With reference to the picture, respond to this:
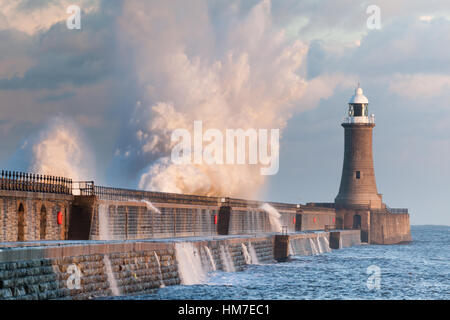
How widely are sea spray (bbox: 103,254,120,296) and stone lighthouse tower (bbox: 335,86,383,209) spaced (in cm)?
8319

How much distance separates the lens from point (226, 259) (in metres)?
51.3

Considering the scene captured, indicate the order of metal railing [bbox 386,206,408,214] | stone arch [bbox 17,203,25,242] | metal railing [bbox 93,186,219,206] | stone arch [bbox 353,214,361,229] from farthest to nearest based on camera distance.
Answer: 1. metal railing [bbox 386,206,408,214]
2. stone arch [bbox 353,214,361,229]
3. metal railing [bbox 93,186,219,206]
4. stone arch [bbox 17,203,25,242]

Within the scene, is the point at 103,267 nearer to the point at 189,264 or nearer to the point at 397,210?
the point at 189,264

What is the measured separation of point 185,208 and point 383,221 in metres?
59.6

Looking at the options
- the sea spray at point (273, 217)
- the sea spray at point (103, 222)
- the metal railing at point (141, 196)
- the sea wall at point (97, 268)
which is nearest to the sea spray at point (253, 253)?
the metal railing at point (141, 196)

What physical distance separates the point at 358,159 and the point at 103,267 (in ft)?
276

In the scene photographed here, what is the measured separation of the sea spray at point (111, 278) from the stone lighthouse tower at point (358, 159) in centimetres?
8319

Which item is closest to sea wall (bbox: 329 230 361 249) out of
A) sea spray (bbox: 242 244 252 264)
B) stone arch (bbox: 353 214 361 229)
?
stone arch (bbox: 353 214 361 229)

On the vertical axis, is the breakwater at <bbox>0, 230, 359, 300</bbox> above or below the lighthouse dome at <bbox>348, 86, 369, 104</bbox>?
below

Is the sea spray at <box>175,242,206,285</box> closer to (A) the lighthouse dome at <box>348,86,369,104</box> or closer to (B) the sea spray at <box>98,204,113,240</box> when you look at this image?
(B) the sea spray at <box>98,204,113,240</box>

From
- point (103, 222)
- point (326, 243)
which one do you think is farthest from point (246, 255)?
point (326, 243)

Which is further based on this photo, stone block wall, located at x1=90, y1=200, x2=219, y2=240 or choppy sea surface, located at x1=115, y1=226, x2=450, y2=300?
stone block wall, located at x1=90, y1=200, x2=219, y2=240

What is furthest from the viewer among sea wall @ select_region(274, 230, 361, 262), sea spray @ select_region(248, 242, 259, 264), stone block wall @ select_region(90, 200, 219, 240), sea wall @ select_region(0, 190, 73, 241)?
sea wall @ select_region(274, 230, 361, 262)

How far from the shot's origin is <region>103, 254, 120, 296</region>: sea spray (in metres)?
33.1
